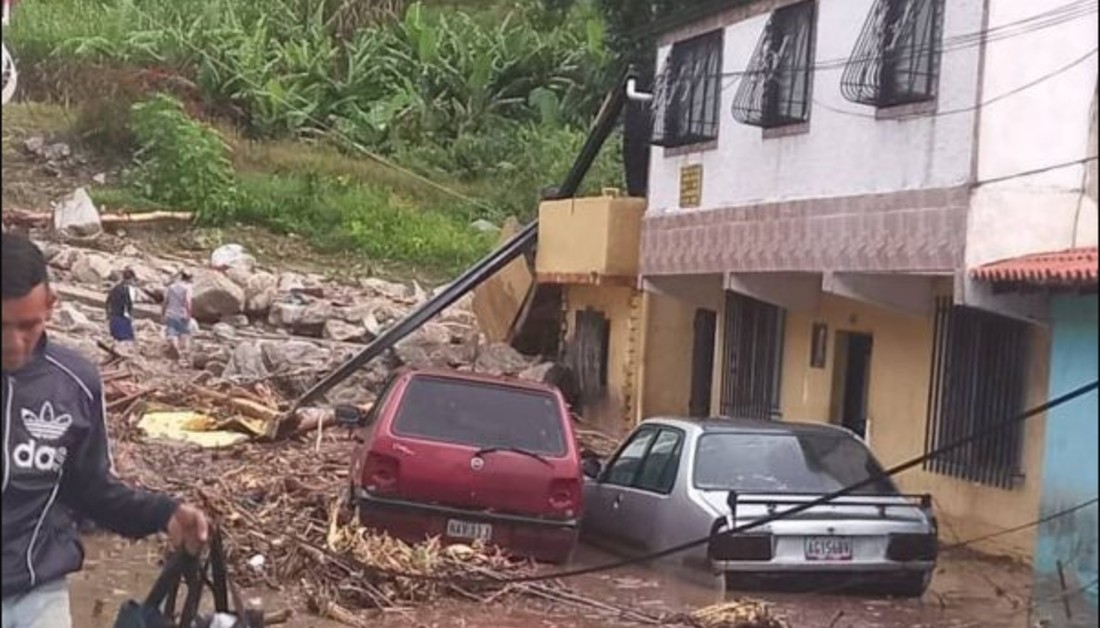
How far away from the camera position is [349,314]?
2988cm

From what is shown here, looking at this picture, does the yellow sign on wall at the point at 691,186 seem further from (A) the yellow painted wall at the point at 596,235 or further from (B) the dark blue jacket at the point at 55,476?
(B) the dark blue jacket at the point at 55,476

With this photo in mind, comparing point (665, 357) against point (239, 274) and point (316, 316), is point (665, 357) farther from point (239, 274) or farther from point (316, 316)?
point (239, 274)

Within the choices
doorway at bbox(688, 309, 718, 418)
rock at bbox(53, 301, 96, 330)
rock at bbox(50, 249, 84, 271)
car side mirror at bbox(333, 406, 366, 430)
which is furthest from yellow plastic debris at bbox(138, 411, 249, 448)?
rock at bbox(50, 249, 84, 271)

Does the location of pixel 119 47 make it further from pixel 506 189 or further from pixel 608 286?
A: pixel 608 286

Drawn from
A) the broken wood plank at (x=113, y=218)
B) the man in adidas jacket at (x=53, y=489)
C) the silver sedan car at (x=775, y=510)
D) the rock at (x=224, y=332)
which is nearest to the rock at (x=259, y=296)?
the rock at (x=224, y=332)

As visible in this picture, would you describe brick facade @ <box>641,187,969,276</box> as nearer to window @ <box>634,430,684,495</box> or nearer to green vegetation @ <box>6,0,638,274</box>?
A: window @ <box>634,430,684,495</box>

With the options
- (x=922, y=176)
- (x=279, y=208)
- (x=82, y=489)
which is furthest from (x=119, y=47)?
(x=82, y=489)

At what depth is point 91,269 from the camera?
102 feet

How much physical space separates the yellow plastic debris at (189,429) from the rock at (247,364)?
304 cm

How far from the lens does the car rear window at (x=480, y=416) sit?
476 inches

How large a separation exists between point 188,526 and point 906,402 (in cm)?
1248

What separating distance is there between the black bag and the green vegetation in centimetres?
3163

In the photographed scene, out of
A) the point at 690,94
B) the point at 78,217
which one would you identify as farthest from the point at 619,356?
the point at 78,217

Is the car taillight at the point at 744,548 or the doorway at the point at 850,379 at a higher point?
the doorway at the point at 850,379
